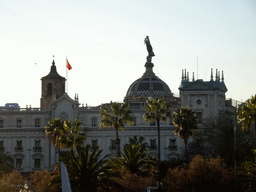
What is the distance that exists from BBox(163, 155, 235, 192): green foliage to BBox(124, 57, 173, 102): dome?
6414 cm

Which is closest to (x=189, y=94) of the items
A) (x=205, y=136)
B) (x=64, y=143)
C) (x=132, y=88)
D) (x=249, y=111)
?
(x=205, y=136)

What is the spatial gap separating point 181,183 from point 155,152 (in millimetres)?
47389

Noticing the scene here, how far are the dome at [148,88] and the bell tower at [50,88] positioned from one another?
48.0ft

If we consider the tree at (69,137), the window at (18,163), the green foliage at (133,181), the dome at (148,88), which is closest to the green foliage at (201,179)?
the green foliage at (133,181)

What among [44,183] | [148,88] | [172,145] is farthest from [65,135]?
[148,88]

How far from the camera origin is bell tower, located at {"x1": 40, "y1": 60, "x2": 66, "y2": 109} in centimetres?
13212

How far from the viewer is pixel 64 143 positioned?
7956cm

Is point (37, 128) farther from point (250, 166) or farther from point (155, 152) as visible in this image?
point (250, 166)

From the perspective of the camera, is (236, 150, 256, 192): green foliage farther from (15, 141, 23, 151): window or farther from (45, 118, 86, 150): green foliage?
(15, 141, 23, 151): window

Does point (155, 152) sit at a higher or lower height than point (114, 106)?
lower

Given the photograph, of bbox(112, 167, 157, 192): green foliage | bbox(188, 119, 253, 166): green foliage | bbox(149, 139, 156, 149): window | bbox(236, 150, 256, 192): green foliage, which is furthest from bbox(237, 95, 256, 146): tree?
bbox(149, 139, 156, 149): window

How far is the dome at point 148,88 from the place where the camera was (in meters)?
138

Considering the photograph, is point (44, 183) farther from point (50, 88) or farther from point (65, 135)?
point (50, 88)

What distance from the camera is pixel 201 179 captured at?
71375 millimetres
